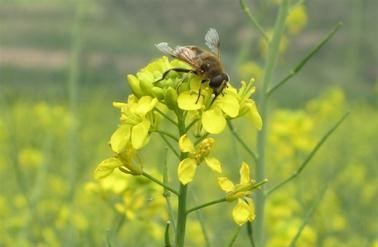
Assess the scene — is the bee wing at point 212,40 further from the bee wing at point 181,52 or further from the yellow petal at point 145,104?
the yellow petal at point 145,104

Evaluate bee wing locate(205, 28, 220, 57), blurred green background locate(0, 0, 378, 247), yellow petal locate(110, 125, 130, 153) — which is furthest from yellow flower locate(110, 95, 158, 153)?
blurred green background locate(0, 0, 378, 247)

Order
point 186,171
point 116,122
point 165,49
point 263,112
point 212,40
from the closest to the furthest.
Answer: point 186,171
point 165,49
point 212,40
point 263,112
point 116,122

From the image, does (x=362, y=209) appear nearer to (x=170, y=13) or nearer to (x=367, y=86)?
(x=170, y=13)

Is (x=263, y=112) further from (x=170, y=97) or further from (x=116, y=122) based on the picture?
(x=116, y=122)

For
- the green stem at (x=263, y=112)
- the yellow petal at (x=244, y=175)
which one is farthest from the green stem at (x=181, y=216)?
the green stem at (x=263, y=112)

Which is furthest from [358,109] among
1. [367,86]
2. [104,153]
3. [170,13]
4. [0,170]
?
[0,170]

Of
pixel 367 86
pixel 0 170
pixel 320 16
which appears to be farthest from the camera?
pixel 367 86

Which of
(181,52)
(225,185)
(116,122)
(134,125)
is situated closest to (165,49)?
(181,52)
